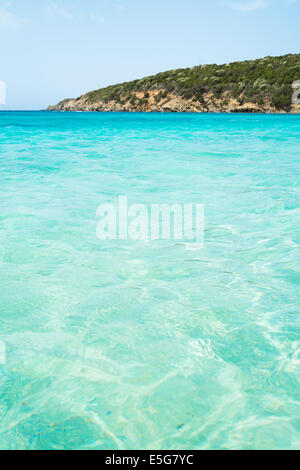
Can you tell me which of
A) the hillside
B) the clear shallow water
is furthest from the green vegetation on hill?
the clear shallow water

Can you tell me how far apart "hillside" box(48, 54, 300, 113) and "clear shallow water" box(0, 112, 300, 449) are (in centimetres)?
7568

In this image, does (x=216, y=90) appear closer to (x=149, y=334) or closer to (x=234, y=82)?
(x=234, y=82)

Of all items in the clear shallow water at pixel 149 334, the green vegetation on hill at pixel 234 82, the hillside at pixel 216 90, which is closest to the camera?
the clear shallow water at pixel 149 334

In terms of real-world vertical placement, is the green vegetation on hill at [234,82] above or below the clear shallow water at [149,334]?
above

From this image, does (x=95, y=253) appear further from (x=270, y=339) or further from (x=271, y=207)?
(x=271, y=207)

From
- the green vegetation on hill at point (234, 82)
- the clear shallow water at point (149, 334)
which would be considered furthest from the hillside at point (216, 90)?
the clear shallow water at point (149, 334)

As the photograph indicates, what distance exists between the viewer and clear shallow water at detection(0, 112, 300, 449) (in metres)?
2.47

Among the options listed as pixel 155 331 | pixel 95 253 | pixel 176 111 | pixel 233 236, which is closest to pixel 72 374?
pixel 155 331

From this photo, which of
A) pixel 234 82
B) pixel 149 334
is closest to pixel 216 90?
pixel 234 82

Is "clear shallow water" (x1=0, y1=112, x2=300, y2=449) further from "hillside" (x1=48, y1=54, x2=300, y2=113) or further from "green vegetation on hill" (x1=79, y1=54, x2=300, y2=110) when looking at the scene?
"green vegetation on hill" (x1=79, y1=54, x2=300, y2=110)

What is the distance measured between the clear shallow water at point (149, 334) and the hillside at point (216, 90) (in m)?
75.7

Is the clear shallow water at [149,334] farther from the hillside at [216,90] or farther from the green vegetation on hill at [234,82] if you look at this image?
the green vegetation on hill at [234,82]

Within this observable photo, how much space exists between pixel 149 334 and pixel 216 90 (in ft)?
293

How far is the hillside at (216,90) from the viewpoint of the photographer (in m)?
75.4
